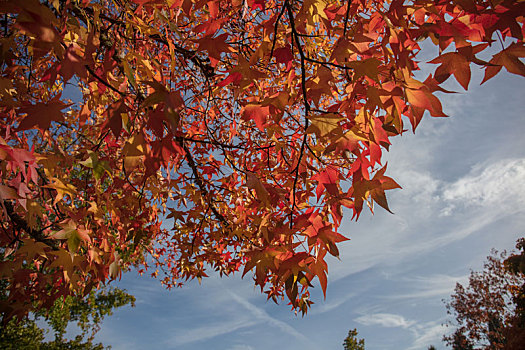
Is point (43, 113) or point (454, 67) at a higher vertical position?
point (43, 113)

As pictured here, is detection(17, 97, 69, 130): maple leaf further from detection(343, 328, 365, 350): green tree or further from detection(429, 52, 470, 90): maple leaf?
detection(343, 328, 365, 350): green tree

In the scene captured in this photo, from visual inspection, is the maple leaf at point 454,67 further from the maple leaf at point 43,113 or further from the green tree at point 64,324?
the green tree at point 64,324

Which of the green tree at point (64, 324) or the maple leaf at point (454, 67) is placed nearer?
the maple leaf at point (454, 67)

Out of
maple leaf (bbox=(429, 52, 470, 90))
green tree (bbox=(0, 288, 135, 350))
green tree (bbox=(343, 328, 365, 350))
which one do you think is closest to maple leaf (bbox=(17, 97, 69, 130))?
maple leaf (bbox=(429, 52, 470, 90))

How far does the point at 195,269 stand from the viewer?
399 centimetres

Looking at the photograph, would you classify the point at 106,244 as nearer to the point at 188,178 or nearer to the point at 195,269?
the point at 188,178

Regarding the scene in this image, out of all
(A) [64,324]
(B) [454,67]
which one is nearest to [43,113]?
(B) [454,67]

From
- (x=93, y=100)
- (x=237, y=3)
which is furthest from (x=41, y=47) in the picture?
(x=93, y=100)

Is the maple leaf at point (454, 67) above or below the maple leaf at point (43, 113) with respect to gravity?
below

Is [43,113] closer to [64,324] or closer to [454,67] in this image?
[454,67]

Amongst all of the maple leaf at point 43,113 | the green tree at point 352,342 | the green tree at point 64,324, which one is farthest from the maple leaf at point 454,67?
the green tree at point 352,342

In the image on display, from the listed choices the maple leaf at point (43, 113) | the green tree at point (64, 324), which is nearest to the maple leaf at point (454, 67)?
the maple leaf at point (43, 113)

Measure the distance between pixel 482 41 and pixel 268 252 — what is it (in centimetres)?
126

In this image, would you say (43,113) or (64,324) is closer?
(43,113)
